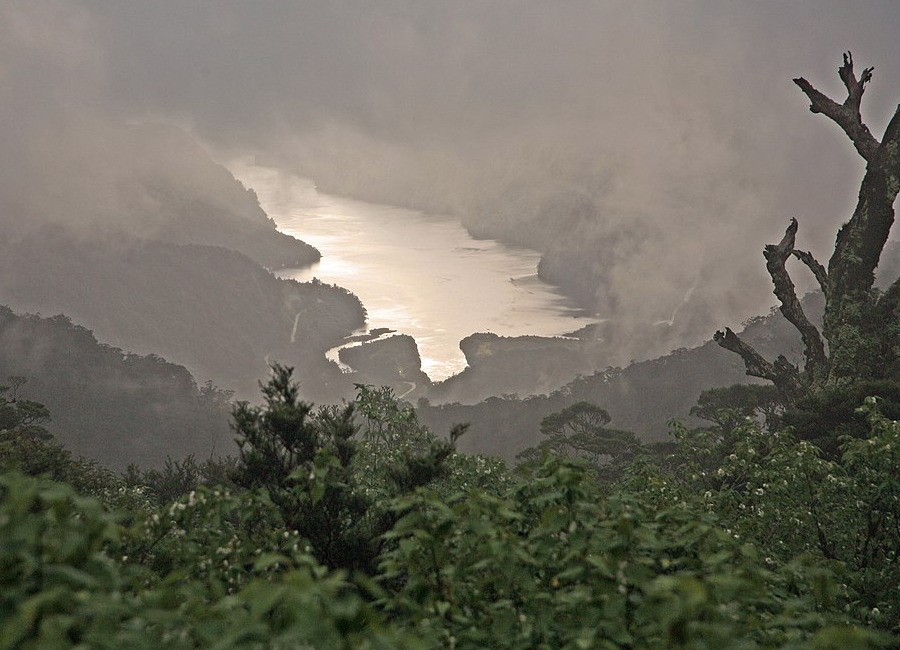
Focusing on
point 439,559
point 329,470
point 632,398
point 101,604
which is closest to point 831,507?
point 329,470

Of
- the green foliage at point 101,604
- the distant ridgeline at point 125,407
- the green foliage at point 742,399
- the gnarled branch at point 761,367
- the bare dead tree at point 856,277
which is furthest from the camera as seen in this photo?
the distant ridgeline at point 125,407

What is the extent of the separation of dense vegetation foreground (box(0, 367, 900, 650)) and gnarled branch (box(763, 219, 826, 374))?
20826 mm

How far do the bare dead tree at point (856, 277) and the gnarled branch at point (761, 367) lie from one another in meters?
0.08

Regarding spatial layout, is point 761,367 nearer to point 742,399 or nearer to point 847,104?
point 847,104

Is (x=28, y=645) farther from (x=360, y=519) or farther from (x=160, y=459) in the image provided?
(x=160, y=459)

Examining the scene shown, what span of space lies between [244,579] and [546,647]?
178 inches

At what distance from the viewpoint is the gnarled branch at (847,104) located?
34.2m

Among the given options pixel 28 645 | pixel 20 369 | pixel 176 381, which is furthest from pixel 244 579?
pixel 20 369

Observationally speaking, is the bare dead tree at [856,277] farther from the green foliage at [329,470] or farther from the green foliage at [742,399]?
the green foliage at [742,399]

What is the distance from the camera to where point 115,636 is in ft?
12.6

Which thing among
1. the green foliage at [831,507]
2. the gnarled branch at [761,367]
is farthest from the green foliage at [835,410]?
the green foliage at [831,507]

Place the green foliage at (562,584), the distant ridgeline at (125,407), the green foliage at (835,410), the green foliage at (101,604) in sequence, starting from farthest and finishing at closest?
the distant ridgeline at (125,407) < the green foliage at (835,410) < the green foliage at (562,584) < the green foliage at (101,604)

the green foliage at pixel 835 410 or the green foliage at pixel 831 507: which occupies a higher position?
the green foliage at pixel 835 410

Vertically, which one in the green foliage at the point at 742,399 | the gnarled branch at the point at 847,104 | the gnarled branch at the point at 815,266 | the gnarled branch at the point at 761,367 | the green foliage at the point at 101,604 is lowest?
the green foliage at the point at 101,604
